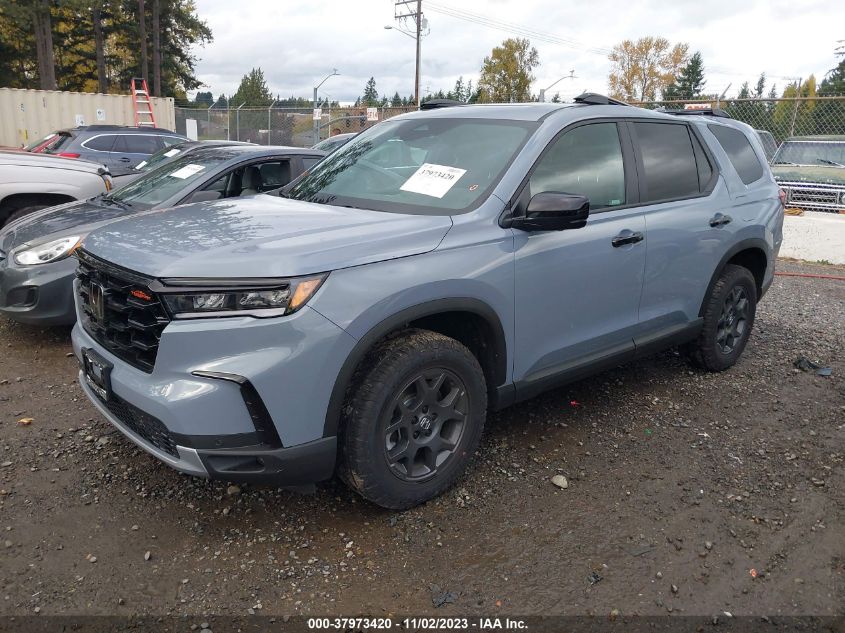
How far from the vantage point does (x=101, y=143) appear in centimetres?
1351

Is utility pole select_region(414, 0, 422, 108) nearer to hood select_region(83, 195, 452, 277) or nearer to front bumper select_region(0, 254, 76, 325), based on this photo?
front bumper select_region(0, 254, 76, 325)

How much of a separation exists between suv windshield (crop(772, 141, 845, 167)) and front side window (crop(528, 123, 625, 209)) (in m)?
10.1

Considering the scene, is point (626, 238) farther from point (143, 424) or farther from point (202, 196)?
point (202, 196)

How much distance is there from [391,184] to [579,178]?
1026 millimetres

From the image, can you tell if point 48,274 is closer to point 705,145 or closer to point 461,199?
point 461,199

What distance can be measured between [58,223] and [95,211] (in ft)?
1.13

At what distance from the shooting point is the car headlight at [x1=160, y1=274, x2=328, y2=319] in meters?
2.47

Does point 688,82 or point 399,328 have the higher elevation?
point 688,82

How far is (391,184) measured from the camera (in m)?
3.52

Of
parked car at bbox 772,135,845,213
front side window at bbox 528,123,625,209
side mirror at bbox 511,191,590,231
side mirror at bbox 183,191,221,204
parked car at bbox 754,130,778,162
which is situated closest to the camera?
side mirror at bbox 511,191,590,231

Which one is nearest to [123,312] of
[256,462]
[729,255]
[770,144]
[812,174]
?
[256,462]

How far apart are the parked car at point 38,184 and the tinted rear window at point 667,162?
5.39 meters

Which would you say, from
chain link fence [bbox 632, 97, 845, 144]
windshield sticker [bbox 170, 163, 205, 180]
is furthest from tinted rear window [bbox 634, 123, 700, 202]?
chain link fence [bbox 632, 97, 845, 144]

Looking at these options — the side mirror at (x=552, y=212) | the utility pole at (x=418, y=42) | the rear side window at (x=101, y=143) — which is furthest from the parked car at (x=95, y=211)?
the utility pole at (x=418, y=42)
